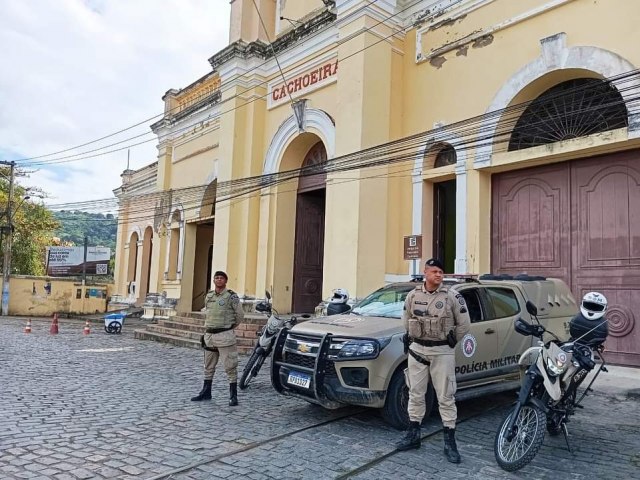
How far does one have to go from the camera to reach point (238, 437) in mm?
5336

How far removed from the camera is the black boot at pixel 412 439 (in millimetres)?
4910

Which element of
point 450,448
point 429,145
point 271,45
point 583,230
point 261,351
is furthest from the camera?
point 271,45

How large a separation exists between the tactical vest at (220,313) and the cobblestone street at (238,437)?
103 centimetres

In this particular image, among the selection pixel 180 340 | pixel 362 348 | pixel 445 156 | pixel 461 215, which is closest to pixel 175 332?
pixel 180 340

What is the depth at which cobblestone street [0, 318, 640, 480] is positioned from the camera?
444 cm

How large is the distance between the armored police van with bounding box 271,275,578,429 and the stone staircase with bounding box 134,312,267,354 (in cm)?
541

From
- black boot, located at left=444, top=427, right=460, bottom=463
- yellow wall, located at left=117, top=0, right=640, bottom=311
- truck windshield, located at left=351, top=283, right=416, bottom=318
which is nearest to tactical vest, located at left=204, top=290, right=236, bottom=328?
truck windshield, located at left=351, top=283, right=416, bottom=318

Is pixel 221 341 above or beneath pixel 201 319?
above

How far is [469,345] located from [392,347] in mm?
1080

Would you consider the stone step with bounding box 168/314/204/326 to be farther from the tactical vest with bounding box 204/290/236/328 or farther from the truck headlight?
the truck headlight

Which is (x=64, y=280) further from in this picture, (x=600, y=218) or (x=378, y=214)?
(x=600, y=218)

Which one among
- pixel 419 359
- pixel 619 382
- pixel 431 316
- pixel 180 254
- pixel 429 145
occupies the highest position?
pixel 429 145

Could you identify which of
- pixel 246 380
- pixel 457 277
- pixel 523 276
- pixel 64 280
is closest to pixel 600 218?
pixel 523 276

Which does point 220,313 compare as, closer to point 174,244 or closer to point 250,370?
point 250,370
